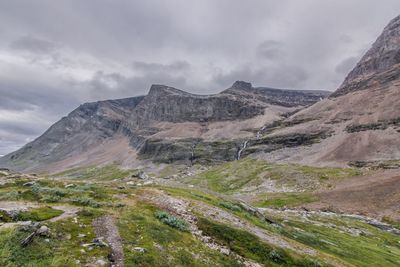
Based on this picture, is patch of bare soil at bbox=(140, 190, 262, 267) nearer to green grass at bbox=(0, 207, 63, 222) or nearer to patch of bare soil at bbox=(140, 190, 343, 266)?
patch of bare soil at bbox=(140, 190, 343, 266)

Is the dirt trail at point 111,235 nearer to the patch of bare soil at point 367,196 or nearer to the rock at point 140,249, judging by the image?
the rock at point 140,249

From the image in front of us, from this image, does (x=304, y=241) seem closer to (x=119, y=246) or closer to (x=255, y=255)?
(x=255, y=255)

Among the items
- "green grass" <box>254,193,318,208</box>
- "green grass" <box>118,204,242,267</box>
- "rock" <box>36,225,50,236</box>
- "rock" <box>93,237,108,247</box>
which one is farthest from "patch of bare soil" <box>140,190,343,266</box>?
"green grass" <box>254,193,318,208</box>

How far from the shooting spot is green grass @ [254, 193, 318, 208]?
4547 inches

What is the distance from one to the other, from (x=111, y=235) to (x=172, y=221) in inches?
270

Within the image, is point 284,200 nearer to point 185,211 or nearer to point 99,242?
point 185,211

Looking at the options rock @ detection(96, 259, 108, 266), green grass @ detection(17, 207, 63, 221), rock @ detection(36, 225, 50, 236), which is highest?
green grass @ detection(17, 207, 63, 221)

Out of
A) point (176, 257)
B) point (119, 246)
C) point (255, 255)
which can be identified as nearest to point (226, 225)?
point (255, 255)

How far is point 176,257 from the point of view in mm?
22016

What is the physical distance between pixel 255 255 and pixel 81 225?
1416 cm

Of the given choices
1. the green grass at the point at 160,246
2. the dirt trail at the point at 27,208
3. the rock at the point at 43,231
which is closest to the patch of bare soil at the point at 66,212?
the dirt trail at the point at 27,208

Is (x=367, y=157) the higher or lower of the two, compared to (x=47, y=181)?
lower

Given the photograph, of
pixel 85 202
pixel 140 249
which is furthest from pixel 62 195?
pixel 140 249

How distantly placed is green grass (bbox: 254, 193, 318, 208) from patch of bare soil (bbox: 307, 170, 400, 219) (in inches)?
167
